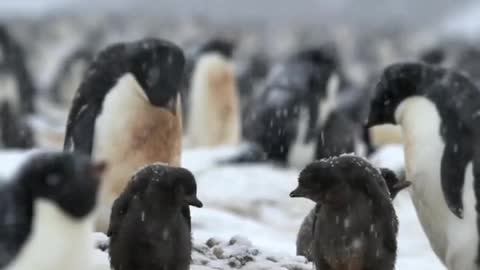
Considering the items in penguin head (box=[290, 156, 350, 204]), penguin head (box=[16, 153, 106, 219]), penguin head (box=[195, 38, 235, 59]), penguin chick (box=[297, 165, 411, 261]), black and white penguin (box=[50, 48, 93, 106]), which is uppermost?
penguin head (box=[195, 38, 235, 59])

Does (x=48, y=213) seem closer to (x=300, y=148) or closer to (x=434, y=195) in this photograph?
(x=434, y=195)

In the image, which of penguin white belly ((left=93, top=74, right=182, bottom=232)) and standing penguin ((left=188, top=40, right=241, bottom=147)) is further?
standing penguin ((left=188, top=40, right=241, bottom=147))

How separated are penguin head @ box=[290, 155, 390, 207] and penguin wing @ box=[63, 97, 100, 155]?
1730mm

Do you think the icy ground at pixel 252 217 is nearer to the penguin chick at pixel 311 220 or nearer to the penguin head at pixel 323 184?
the penguin chick at pixel 311 220

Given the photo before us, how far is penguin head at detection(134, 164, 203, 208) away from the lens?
4.55 m

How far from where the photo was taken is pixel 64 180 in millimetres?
3535

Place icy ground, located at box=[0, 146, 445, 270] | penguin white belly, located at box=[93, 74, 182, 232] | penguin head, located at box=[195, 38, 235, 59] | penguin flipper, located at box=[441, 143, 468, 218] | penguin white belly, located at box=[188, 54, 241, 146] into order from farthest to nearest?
penguin head, located at box=[195, 38, 235, 59], penguin white belly, located at box=[188, 54, 241, 146], penguin white belly, located at box=[93, 74, 182, 232], penguin flipper, located at box=[441, 143, 468, 218], icy ground, located at box=[0, 146, 445, 270]

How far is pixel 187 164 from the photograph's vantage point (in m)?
9.84

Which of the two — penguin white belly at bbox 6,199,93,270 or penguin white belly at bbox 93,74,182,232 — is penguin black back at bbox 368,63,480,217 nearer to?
penguin white belly at bbox 93,74,182,232

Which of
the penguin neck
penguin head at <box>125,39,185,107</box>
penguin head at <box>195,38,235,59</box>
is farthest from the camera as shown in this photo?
penguin head at <box>195,38,235,59</box>

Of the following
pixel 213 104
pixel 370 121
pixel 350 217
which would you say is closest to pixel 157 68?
pixel 370 121

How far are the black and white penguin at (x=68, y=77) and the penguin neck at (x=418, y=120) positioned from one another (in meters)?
16.3

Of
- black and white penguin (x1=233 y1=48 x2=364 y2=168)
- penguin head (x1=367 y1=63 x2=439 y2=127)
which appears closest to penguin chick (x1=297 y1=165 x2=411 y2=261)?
penguin head (x1=367 y1=63 x2=439 y2=127)

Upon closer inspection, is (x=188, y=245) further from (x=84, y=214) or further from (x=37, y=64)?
(x=37, y=64)
